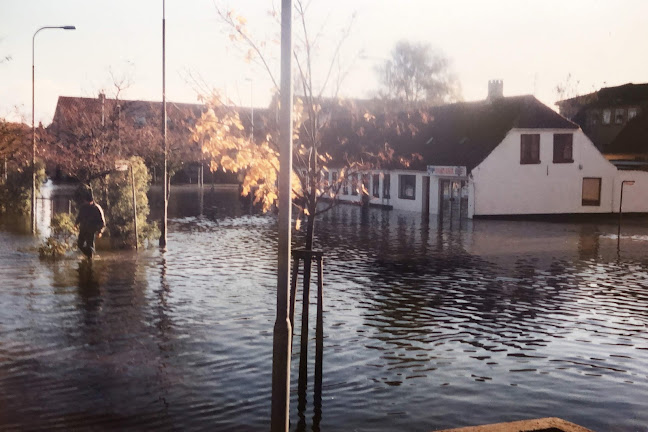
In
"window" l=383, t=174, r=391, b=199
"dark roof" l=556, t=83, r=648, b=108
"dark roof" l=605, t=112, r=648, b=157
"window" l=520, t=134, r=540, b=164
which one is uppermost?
"dark roof" l=556, t=83, r=648, b=108

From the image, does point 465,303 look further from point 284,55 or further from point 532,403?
point 284,55

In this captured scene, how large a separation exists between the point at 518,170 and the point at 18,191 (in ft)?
→ 84.2

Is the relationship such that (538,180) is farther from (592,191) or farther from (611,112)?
(611,112)

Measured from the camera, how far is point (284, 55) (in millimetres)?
6805

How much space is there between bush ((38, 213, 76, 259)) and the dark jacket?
88.0 inches

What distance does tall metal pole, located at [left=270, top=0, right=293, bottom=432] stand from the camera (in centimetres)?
675

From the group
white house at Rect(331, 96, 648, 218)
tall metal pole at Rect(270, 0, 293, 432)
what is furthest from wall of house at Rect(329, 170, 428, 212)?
tall metal pole at Rect(270, 0, 293, 432)

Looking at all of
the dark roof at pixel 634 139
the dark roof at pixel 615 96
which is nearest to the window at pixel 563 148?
the dark roof at pixel 634 139

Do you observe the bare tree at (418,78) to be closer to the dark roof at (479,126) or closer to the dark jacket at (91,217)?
the dark roof at (479,126)

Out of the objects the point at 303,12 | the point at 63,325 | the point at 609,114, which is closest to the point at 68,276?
the point at 63,325

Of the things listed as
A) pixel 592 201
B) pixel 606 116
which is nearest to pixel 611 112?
pixel 606 116

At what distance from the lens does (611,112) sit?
218 feet

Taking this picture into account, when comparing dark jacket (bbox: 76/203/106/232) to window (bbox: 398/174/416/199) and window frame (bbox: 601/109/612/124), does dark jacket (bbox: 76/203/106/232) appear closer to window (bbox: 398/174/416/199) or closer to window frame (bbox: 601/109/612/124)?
window (bbox: 398/174/416/199)

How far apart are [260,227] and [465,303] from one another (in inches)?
732
